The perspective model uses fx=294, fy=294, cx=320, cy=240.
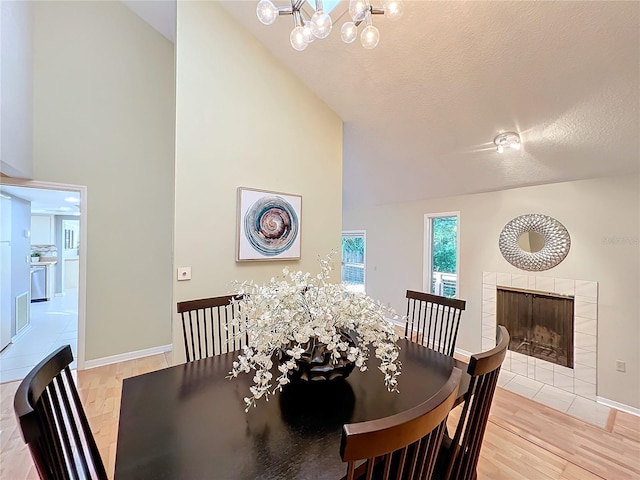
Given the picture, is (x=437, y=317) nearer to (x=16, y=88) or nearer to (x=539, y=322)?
(x=539, y=322)

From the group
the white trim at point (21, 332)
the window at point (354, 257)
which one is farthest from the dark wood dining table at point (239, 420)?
the window at point (354, 257)

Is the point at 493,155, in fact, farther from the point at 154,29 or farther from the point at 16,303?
the point at 16,303

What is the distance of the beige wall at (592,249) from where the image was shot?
2816mm

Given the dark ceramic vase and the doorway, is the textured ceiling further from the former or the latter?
the doorway

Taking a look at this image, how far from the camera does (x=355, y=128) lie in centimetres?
350

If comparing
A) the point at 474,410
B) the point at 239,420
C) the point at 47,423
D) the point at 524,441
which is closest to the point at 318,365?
the point at 239,420

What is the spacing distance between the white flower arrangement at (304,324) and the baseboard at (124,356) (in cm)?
249

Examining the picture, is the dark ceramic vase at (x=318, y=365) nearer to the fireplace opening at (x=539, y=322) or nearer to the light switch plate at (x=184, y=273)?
the light switch plate at (x=184, y=273)

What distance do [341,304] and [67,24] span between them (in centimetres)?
424

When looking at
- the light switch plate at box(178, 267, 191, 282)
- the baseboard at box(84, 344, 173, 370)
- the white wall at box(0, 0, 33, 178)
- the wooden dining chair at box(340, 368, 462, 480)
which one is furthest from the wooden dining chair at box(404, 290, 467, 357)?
the white wall at box(0, 0, 33, 178)

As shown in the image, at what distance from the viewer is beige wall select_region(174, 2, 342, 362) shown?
254cm

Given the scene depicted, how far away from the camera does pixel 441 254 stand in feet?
14.8

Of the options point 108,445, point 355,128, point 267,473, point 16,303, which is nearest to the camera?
point 267,473

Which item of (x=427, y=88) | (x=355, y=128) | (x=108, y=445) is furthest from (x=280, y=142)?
(x=108, y=445)
